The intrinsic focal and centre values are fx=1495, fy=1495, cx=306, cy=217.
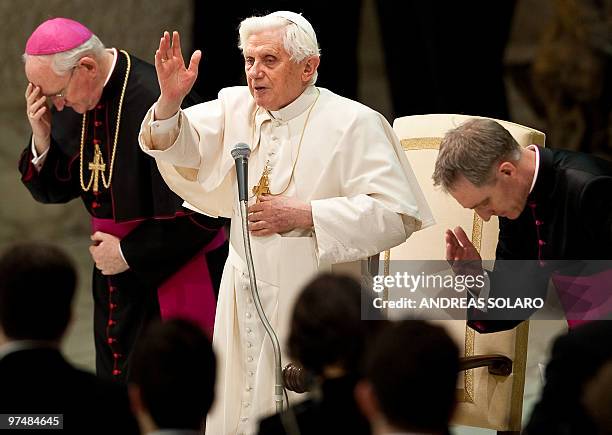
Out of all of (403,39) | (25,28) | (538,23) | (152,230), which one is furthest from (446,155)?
(538,23)

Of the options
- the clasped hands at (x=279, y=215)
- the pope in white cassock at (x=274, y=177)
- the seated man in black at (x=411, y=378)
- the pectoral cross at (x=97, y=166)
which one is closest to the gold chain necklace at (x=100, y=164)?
the pectoral cross at (x=97, y=166)

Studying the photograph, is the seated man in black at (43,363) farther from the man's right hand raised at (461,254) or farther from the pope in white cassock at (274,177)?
the man's right hand raised at (461,254)

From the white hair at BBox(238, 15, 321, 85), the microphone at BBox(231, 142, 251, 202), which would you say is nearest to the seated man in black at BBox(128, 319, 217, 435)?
the microphone at BBox(231, 142, 251, 202)

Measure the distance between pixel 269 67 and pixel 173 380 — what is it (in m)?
1.79

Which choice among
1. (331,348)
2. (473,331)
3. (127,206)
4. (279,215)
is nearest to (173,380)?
(331,348)

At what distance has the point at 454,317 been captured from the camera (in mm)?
5395

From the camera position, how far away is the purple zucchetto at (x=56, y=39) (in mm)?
5527

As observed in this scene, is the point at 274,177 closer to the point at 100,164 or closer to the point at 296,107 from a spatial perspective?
the point at 296,107

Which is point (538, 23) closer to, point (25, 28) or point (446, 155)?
point (25, 28)

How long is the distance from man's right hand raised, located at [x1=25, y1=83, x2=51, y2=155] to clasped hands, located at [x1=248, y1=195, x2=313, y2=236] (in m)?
1.12

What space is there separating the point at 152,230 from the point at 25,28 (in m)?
5.06

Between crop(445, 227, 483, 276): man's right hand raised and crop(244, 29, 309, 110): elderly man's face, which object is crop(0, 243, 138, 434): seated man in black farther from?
crop(445, 227, 483, 276): man's right hand raised

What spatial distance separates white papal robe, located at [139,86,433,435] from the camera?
490 cm

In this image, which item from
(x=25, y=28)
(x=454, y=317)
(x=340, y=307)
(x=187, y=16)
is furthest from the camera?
(x=187, y=16)
